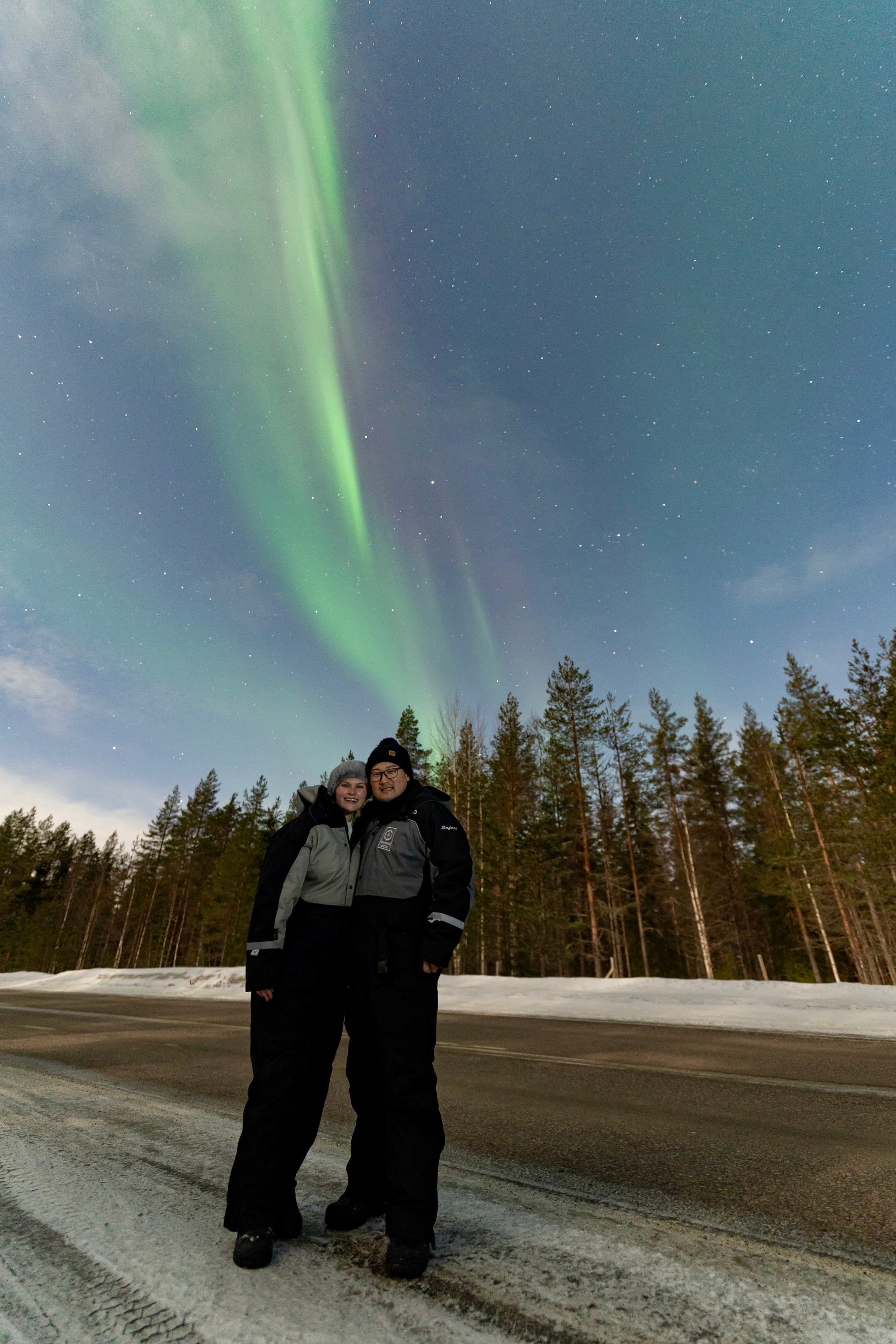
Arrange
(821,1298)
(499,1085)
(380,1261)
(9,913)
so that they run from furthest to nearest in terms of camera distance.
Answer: (9,913)
(499,1085)
(380,1261)
(821,1298)

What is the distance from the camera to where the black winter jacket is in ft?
7.40

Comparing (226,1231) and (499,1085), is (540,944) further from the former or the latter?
(226,1231)

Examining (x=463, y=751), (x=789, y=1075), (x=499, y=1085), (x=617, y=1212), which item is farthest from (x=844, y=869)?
(x=617, y=1212)

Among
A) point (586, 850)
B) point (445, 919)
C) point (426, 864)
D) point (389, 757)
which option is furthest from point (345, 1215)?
point (586, 850)

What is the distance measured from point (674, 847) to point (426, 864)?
3550cm

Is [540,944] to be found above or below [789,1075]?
above

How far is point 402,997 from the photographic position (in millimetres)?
2219

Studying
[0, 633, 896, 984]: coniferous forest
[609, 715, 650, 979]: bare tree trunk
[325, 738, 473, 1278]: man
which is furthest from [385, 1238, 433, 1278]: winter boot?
[609, 715, 650, 979]: bare tree trunk

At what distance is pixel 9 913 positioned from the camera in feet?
195

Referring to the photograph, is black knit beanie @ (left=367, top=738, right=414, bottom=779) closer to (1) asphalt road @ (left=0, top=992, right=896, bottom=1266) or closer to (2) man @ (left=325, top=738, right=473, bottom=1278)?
(2) man @ (left=325, top=738, right=473, bottom=1278)

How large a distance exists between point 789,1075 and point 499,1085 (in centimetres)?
264

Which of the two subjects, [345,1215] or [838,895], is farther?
[838,895]

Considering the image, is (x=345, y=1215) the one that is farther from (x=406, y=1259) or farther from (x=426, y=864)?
(x=426, y=864)

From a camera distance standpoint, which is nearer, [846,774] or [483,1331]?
[483,1331]
